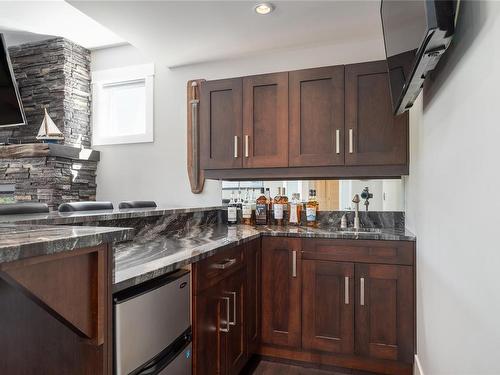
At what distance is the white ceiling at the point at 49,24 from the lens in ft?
9.71

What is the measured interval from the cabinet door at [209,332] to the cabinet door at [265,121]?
1259 mm

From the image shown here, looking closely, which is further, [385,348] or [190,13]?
[190,13]

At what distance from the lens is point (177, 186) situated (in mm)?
3572

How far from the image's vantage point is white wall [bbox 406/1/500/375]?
0.82 meters

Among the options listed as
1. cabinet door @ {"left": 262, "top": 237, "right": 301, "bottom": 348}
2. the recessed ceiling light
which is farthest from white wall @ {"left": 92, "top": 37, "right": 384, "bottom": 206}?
cabinet door @ {"left": 262, "top": 237, "right": 301, "bottom": 348}

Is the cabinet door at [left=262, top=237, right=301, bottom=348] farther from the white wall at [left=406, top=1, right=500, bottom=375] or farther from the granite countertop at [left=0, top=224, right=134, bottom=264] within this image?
the granite countertop at [left=0, top=224, right=134, bottom=264]

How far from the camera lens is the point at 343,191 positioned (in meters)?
2.83

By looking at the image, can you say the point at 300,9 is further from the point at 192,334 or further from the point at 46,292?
the point at 46,292

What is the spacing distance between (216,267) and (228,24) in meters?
1.96

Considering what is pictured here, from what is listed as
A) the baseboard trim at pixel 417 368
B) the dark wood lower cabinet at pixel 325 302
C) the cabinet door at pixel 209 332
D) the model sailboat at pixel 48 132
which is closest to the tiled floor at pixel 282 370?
the dark wood lower cabinet at pixel 325 302

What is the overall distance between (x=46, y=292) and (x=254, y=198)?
94.2 inches

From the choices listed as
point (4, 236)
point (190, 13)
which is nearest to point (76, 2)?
point (190, 13)

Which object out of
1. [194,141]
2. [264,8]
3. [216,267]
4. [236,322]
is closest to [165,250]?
[216,267]

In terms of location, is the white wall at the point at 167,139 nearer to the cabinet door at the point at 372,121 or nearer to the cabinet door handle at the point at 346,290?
the cabinet door at the point at 372,121
